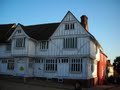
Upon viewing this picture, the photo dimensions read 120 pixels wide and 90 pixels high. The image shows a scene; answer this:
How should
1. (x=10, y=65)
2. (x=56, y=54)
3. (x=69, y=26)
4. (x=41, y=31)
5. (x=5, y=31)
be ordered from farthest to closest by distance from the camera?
(x=5, y=31) → (x=41, y=31) → (x=10, y=65) → (x=56, y=54) → (x=69, y=26)

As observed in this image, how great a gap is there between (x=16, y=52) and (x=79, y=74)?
11.8 m

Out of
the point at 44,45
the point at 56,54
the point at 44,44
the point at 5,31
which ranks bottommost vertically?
the point at 56,54

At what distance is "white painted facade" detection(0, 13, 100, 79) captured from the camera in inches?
1179

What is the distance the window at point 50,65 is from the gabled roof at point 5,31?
975cm

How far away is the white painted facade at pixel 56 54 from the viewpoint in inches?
1179

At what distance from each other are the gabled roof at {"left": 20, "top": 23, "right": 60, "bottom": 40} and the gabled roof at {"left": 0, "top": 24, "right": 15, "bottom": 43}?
4.11 metres

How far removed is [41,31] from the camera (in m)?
36.9

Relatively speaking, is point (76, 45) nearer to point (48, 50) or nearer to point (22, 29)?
point (48, 50)

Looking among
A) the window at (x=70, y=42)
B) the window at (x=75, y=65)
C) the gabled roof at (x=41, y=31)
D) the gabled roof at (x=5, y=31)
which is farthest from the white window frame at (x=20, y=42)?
the window at (x=75, y=65)

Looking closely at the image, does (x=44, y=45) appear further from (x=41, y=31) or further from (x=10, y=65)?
(x=10, y=65)

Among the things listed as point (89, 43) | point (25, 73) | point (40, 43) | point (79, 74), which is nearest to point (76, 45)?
point (89, 43)

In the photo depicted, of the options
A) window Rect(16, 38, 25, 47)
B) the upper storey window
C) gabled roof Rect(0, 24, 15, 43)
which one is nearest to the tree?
the upper storey window

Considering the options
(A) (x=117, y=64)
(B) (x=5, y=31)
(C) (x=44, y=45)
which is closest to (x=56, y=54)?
(C) (x=44, y=45)

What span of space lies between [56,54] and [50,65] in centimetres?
224
